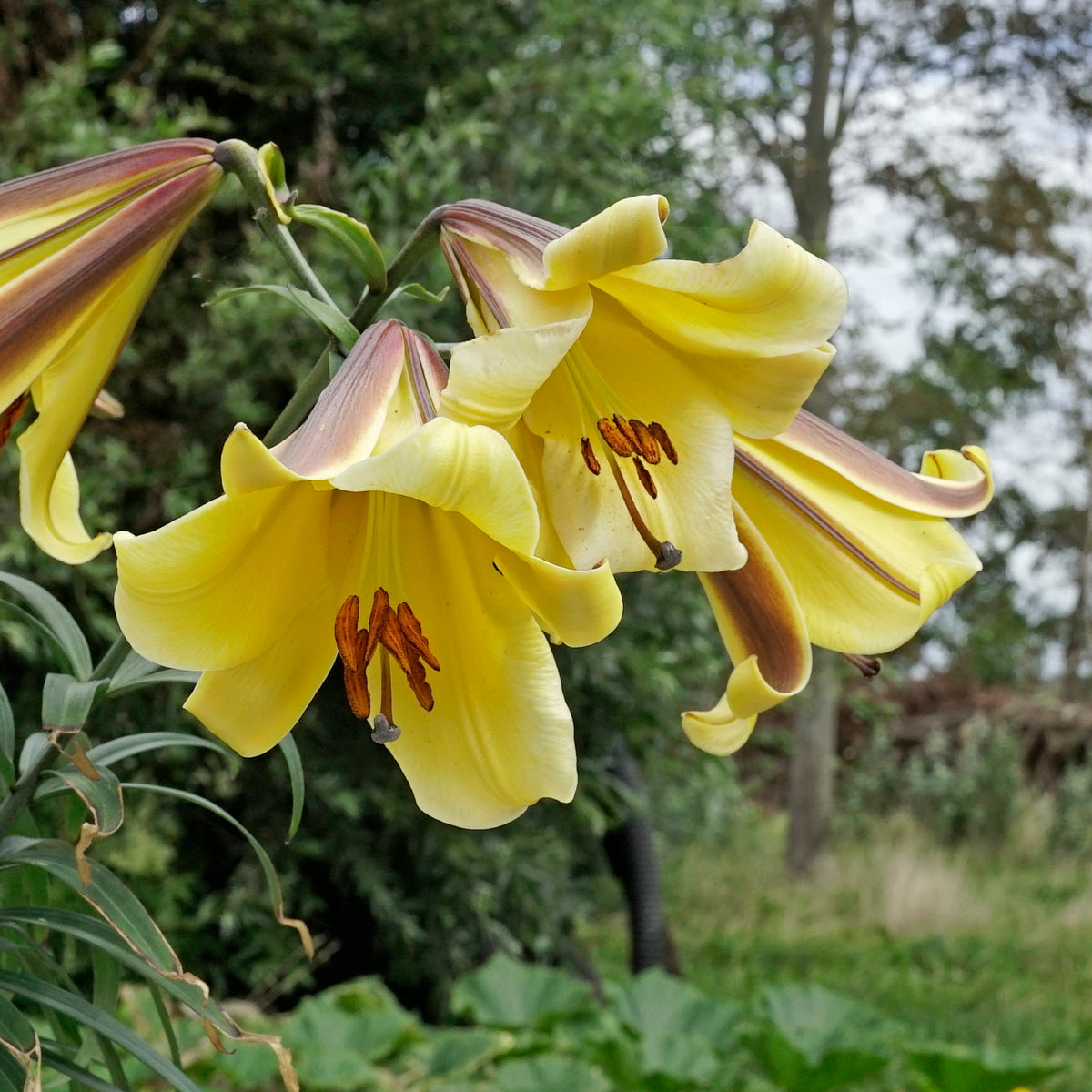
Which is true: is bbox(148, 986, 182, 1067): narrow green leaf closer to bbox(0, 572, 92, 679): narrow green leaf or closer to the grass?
bbox(0, 572, 92, 679): narrow green leaf

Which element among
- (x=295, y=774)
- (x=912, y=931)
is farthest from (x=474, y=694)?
(x=912, y=931)

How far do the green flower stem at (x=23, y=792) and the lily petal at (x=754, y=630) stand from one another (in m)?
0.41

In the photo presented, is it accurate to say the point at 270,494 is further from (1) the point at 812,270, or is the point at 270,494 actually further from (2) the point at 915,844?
(2) the point at 915,844

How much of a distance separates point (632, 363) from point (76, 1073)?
53 cm

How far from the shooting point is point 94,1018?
2.43 ft

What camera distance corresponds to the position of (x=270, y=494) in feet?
1.89

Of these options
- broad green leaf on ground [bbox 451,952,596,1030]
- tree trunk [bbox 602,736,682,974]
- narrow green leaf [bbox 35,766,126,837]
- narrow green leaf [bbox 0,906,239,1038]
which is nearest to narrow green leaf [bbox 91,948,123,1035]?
narrow green leaf [bbox 0,906,239,1038]

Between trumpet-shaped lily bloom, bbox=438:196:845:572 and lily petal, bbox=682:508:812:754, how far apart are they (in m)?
0.04

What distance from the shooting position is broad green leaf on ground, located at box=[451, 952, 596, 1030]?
2.82 m

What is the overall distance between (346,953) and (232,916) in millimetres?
745

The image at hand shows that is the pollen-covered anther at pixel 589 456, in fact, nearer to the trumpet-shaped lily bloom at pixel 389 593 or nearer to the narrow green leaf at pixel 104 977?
the trumpet-shaped lily bloom at pixel 389 593

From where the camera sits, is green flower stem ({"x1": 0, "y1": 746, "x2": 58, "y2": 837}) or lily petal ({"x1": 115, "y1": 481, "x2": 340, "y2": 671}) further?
green flower stem ({"x1": 0, "y1": 746, "x2": 58, "y2": 837})

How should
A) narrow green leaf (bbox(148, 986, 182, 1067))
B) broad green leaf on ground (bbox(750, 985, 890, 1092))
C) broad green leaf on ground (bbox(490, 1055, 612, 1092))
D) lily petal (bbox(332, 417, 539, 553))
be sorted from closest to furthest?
lily petal (bbox(332, 417, 539, 553)) → narrow green leaf (bbox(148, 986, 182, 1067)) → broad green leaf on ground (bbox(490, 1055, 612, 1092)) → broad green leaf on ground (bbox(750, 985, 890, 1092))

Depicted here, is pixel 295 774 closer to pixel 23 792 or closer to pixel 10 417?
pixel 23 792
